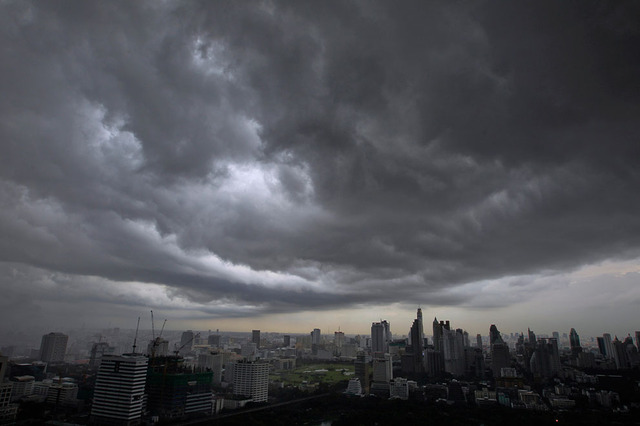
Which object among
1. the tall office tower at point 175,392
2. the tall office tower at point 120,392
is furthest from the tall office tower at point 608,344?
the tall office tower at point 120,392

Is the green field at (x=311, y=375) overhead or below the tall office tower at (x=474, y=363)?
below

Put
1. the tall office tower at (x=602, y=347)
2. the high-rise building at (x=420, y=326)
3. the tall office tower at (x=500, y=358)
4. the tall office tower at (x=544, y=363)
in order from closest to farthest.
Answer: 1. the tall office tower at (x=544, y=363)
2. the tall office tower at (x=500, y=358)
3. the tall office tower at (x=602, y=347)
4. the high-rise building at (x=420, y=326)

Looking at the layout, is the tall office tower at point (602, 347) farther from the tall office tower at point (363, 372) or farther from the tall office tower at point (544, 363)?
the tall office tower at point (363, 372)

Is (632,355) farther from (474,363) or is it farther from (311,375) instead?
(311,375)

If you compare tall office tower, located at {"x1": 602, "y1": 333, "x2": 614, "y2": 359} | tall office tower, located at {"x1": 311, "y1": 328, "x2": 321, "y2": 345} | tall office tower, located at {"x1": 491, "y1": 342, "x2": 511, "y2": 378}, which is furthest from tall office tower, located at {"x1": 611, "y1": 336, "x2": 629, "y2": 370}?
tall office tower, located at {"x1": 311, "y1": 328, "x2": 321, "y2": 345}

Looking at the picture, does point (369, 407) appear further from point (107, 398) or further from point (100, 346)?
point (100, 346)

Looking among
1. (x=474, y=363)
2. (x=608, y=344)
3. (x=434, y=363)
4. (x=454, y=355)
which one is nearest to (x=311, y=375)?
(x=434, y=363)
